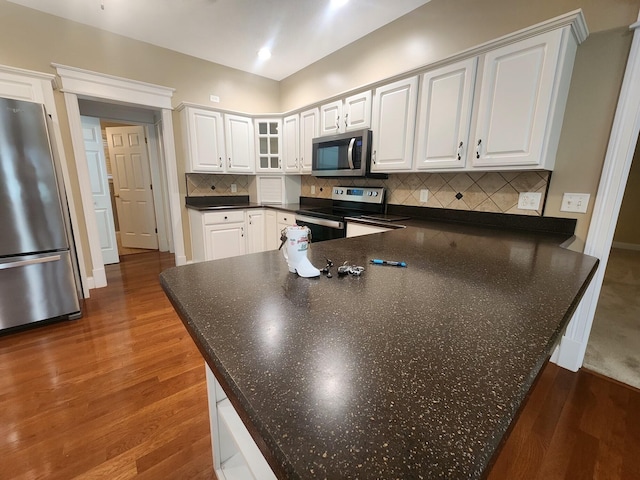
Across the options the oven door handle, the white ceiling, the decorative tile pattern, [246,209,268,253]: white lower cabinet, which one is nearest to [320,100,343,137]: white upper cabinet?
the white ceiling

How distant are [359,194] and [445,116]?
1.14 m

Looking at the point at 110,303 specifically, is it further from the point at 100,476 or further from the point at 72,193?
the point at 100,476

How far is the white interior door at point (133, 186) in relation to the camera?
420cm

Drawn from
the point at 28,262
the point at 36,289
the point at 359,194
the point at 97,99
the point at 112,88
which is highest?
the point at 112,88

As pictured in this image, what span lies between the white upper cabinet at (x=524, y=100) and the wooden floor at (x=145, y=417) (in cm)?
141

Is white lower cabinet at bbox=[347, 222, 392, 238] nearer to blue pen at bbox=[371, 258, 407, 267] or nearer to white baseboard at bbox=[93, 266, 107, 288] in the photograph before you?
blue pen at bbox=[371, 258, 407, 267]

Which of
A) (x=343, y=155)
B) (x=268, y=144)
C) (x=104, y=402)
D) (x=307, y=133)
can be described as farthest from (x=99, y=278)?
(x=343, y=155)

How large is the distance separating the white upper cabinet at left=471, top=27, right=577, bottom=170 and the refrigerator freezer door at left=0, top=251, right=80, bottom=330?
3.32m

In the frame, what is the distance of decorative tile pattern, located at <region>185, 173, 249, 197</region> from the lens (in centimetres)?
353

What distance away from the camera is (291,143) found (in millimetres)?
3447

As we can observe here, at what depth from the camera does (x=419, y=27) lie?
7.66 ft

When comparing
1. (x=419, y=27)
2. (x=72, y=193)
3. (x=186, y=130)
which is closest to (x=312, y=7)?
(x=419, y=27)

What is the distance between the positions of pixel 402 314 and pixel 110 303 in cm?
306

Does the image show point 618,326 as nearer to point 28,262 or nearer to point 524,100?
point 524,100
